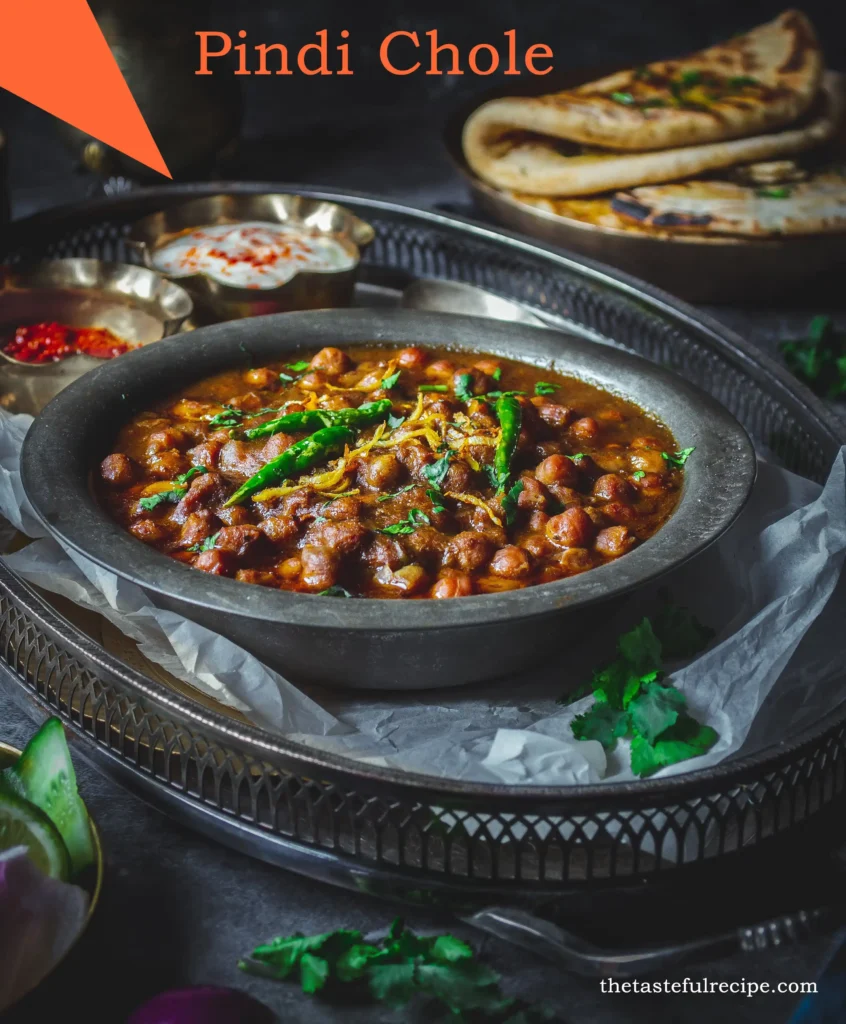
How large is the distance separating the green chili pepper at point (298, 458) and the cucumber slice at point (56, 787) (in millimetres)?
876

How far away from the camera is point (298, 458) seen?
3205mm

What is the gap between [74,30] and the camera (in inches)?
212

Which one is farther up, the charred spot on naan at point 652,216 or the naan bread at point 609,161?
the naan bread at point 609,161

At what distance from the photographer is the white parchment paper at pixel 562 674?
8.86 feet

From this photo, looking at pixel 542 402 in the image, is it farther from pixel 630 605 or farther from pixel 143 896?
pixel 143 896

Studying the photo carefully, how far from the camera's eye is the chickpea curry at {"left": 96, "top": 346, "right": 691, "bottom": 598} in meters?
2.93

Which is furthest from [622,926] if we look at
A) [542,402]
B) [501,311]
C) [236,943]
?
[501,311]

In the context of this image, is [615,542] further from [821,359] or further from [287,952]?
[821,359]

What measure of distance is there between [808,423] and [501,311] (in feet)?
4.25

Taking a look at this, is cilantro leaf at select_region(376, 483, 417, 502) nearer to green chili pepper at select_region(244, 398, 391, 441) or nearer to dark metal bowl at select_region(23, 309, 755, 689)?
green chili pepper at select_region(244, 398, 391, 441)

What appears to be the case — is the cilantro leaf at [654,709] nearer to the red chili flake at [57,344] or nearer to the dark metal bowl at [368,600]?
the dark metal bowl at [368,600]

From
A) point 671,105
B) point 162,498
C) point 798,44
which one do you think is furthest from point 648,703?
point 798,44

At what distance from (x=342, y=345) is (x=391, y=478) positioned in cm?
88

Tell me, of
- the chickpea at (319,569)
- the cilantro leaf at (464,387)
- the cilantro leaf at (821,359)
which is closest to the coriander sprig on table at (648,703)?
the chickpea at (319,569)
